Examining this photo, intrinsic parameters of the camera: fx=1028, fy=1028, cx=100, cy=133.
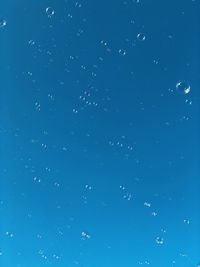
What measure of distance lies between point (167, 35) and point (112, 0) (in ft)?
1.17

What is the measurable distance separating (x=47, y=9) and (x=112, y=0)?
36cm

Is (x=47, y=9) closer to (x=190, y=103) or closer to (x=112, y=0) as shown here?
(x=112, y=0)

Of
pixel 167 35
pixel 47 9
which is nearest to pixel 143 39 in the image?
pixel 167 35

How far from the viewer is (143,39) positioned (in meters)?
5.57

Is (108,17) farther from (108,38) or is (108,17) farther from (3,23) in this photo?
(3,23)

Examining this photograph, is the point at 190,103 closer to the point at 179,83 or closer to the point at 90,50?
the point at 179,83

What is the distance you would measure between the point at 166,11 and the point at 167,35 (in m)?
0.13

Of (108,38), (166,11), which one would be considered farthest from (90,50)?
(166,11)

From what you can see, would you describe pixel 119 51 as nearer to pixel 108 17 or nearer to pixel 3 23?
pixel 108 17

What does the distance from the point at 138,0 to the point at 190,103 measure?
630 millimetres

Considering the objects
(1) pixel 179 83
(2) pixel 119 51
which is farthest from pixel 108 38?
(1) pixel 179 83

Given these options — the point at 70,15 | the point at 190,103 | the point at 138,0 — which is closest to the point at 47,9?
the point at 70,15

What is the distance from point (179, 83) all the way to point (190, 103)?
0.42 ft

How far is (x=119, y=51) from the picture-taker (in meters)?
5.62
